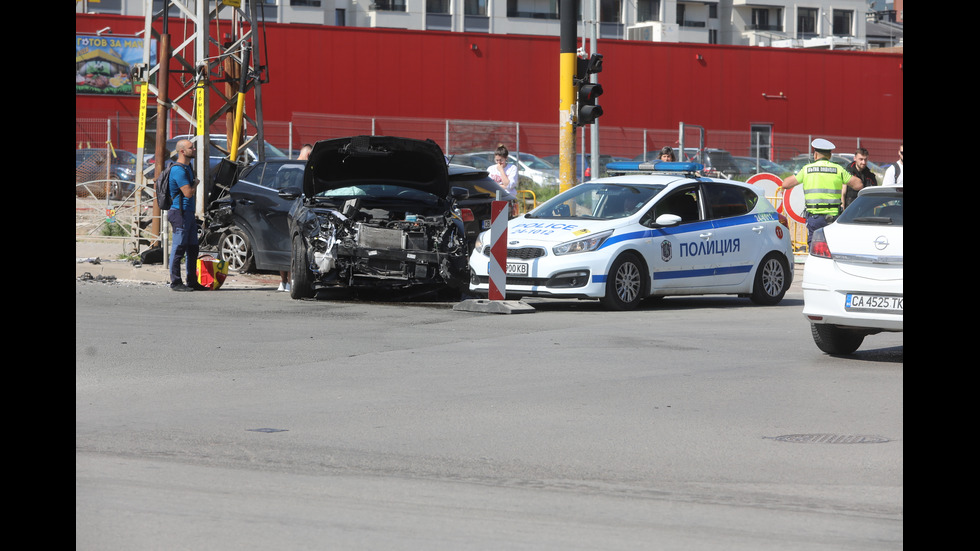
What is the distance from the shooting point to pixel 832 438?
736cm

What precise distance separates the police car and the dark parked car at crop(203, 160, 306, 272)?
3.04 meters

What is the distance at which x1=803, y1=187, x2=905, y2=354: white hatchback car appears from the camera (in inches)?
402

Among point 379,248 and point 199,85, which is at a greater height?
point 199,85

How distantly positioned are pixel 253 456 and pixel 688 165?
1072 centimetres

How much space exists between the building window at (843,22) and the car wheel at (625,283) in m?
75.2

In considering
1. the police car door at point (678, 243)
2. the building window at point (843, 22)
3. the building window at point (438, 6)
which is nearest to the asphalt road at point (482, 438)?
the police car door at point (678, 243)

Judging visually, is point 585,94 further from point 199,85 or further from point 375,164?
point 199,85

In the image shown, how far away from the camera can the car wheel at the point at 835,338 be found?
11.0 meters

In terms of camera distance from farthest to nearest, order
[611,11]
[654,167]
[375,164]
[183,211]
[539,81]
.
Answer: [611,11], [539,81], [654,167], [183,211], [375,164]

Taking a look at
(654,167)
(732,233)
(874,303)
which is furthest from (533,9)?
(874,303)

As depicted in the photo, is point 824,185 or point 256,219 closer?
point 824,185

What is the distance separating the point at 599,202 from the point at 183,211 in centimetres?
519
